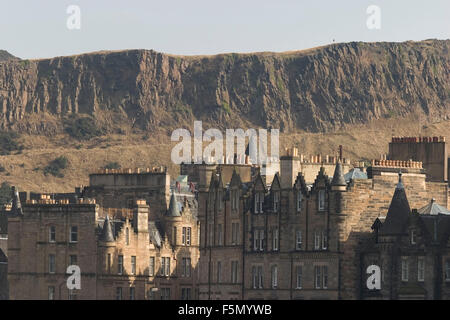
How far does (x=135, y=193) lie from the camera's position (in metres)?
152

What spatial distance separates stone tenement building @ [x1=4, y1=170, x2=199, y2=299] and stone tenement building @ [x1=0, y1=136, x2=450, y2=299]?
3.1 inches

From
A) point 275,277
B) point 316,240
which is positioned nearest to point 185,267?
point 275,277

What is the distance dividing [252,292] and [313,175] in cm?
950

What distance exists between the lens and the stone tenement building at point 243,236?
116875 mm

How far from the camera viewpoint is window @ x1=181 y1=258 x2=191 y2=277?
479 feet

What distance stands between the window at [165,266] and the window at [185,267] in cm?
163

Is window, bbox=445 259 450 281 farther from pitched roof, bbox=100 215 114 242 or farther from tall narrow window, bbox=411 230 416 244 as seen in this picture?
pitched roof, bbox=100 215 114 242

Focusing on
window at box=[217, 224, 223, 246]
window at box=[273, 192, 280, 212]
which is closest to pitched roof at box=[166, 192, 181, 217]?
window at box=[217, 224, 223, 246]

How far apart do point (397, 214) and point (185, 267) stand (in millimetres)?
33124

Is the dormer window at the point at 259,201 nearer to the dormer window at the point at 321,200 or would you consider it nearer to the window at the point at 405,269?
the dormer window at the point at 321,200

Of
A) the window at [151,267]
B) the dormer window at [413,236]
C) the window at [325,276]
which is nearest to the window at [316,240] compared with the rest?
the window at [325,276]

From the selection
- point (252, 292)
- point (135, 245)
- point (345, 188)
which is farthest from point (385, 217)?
point (135, 245)

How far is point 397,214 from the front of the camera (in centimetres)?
11675

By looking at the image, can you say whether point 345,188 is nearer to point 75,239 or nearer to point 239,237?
point 239,237
